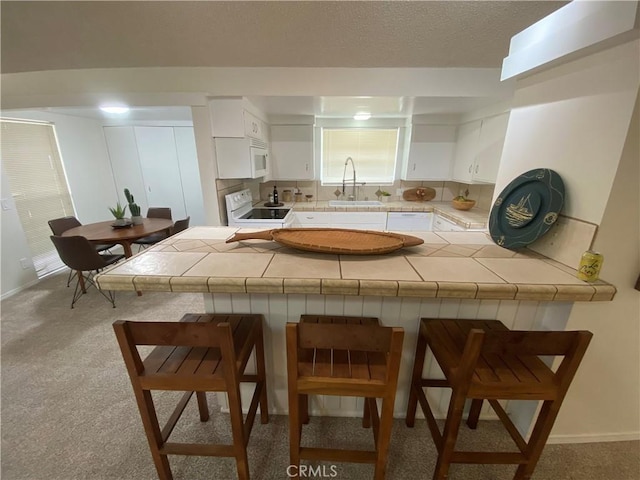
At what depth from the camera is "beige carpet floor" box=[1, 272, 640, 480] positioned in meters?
1.31

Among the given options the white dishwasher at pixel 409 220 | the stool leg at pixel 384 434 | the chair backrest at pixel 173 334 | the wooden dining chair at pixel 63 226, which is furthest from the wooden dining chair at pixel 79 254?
the white dishwasher at pixel 409 220

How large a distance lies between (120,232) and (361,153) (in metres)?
3.55

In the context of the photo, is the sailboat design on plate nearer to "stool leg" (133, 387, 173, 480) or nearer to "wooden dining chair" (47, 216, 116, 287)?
"stool leg" (133, 387, 173, 480)

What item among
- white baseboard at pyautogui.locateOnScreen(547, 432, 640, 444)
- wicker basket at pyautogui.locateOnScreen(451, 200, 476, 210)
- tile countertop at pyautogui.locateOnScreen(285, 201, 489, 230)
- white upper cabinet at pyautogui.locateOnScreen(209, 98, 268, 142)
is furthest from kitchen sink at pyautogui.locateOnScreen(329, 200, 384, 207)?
white baseboard at pyautogui.locateOnScreen(547, 432, 640, 444)

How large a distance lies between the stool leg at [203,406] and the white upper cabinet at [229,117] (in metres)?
2.28

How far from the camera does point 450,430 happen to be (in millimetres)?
1052

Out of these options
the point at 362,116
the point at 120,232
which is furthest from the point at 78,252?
the point at 362,116

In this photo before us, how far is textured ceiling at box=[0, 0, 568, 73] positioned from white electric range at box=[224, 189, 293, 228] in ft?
4.55

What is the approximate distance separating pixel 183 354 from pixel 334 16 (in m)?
1.84

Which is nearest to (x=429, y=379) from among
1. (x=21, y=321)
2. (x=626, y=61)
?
(x=626, y=61)

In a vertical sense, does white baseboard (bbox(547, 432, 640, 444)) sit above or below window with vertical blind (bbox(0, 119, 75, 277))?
below

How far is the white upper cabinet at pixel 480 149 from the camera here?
A: 2.73 m

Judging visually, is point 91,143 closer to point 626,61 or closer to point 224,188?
point 224,188

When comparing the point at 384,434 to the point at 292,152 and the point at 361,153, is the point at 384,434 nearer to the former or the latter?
the point at 292,152
